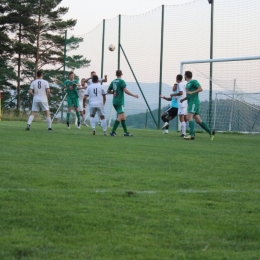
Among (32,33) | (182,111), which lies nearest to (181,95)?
(182,111)

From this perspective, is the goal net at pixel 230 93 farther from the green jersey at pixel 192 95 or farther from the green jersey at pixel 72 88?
the green jersey at pixel 192 95

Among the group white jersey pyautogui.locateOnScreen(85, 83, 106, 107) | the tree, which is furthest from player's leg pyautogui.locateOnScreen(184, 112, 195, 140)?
the tree

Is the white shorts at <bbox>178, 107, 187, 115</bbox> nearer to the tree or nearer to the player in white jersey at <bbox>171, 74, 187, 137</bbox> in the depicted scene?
the player in white jersey at <bbox>171, 74, 187, 137</bbox>

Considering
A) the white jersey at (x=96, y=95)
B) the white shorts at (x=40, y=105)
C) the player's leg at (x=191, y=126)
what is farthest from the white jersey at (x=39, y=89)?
the player's leg at (x=191, y=126)

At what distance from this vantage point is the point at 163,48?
29625mm

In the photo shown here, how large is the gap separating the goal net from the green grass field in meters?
16.2

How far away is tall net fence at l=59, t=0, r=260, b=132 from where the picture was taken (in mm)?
25703

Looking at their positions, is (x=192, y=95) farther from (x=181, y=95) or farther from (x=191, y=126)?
(x=181, y=95)

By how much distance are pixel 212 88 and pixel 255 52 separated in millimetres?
2440

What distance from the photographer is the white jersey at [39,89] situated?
19188 mm

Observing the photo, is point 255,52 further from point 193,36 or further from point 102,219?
point 102,219

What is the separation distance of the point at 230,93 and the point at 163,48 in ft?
16.2

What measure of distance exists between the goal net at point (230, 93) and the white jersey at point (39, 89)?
8692mm

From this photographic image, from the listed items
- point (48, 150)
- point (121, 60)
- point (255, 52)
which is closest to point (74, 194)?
point (48, 150)
